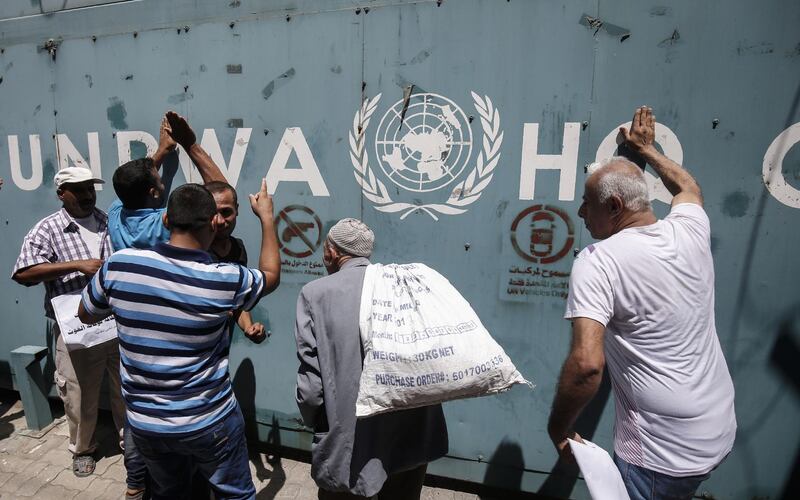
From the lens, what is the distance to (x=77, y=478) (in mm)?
2605

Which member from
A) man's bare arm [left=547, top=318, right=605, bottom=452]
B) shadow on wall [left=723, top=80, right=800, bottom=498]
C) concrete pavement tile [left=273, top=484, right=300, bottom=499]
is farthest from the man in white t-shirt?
concrete pavement tile [left=273, top=484, right=300, bottom=499]

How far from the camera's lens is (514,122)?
212 cm

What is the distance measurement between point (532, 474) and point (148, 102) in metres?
3.18

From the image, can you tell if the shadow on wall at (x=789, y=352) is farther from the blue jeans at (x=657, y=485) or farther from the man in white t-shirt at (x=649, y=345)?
the blue jeans at (x=657, y=485)

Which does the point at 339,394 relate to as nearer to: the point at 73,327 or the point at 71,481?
the point at 73,327

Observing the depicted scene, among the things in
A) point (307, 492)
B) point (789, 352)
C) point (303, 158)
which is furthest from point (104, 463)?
point (789, 352)

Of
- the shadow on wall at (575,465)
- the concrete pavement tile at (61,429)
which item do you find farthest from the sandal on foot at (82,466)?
the shadow on wall at (575,465)

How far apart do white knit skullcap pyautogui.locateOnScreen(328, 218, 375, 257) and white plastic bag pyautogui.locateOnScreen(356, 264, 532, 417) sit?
0.16m

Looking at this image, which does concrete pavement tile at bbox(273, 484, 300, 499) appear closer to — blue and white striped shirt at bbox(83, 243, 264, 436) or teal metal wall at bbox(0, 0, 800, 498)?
teal metal wall at bbox(0, 0, 800, 498)

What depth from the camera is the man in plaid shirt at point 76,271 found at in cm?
237

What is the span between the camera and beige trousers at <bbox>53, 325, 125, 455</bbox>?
2596 mm

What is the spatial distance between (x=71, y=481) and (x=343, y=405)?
7.38 ft

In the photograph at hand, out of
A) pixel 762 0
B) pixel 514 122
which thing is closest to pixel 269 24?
pixel 514 122

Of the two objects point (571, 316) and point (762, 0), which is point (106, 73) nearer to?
point (571, 316)
